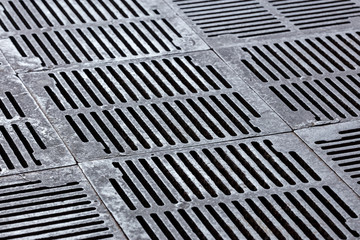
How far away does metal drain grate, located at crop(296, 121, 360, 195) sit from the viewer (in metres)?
3.16

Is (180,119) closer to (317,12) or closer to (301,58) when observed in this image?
(301,58)

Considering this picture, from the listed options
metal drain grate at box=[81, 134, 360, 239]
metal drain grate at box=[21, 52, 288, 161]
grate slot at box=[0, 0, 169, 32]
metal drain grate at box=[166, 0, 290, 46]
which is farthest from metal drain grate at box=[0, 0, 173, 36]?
metal drain grate at box=[81, 134, 360, 239]

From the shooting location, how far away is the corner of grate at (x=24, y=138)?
122 inches

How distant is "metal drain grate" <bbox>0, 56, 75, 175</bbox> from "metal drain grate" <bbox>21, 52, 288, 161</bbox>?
0.05 meters

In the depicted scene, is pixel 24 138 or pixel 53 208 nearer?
pixel 53 208

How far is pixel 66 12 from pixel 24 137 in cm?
113

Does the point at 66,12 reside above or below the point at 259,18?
above

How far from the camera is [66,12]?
13.8 feet

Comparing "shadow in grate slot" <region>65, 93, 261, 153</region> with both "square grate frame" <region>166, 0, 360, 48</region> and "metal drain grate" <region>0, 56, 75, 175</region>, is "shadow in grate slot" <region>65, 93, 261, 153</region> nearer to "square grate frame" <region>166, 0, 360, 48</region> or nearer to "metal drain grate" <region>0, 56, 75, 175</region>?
"metal drain grate" <region>0, 56, 75, 175</region>

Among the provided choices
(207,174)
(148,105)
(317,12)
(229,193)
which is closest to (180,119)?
(148,105)

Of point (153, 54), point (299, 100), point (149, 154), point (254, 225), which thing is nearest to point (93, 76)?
point (153, 54)

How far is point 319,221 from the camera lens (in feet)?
9.52

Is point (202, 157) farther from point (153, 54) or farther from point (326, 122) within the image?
point (153, 54)

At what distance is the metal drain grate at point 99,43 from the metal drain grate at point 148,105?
92 millimetres
